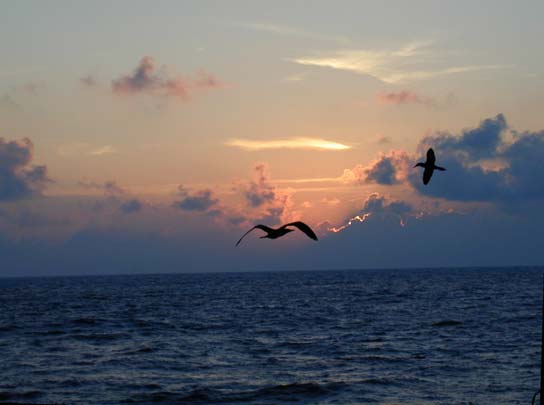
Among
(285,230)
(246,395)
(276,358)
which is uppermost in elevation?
(285,230)

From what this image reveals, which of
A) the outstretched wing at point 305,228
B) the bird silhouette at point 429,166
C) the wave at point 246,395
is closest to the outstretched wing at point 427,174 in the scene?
the bird silhouette at point 429,166

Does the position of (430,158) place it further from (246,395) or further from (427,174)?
(246,395)

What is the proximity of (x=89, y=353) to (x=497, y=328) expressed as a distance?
3095 centimetres

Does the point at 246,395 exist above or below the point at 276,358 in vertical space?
below

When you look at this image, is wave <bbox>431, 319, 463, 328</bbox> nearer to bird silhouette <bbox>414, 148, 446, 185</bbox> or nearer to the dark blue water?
the dark blue water

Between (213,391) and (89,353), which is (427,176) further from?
(89,353)

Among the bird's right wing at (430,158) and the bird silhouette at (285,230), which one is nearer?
the bird silhouette at (285,230)

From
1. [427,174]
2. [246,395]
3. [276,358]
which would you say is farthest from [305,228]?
[276,358]

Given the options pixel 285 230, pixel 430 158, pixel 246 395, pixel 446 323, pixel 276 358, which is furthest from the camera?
pixel 446 323

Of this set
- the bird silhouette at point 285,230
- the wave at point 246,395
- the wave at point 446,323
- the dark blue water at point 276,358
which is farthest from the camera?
the wave at point 446,323

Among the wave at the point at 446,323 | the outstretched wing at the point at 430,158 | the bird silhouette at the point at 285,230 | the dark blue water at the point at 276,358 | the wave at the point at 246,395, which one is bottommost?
the wave at the point at 246,395

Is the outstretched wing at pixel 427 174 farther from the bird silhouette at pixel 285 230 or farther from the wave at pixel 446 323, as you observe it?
the wave at pixel 446 323

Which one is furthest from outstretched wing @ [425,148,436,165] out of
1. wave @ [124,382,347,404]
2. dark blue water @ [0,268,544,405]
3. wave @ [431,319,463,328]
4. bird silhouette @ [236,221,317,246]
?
wave @ [431,319,463,328]

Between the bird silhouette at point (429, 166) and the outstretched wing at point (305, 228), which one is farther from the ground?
the bird silhouette at point (429, 166)
